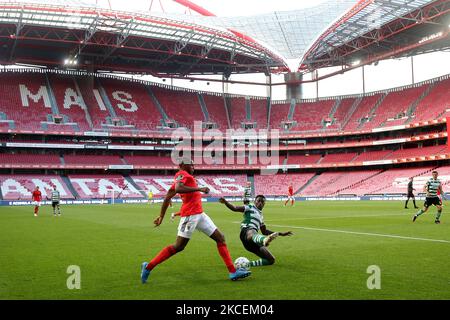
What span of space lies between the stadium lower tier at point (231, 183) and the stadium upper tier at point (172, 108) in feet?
24.1

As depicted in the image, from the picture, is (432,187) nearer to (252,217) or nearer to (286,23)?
(252,217)

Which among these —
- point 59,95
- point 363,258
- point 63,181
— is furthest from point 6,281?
point 59,95

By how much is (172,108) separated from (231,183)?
16.9 meters

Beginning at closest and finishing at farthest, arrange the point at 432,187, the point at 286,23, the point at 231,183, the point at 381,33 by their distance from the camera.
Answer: the point at 432,187 < the point at 286,23 < the point at 381,33 < the point at 231,183

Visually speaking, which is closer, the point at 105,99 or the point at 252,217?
the point at 252,217

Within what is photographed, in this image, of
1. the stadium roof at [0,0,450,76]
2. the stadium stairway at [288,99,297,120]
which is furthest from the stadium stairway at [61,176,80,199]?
the stadium stairway at [288,99,297,120]

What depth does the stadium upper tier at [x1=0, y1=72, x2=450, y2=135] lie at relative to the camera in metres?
65.7

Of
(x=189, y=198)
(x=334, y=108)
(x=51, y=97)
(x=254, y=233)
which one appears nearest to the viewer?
(x=189, y=198)

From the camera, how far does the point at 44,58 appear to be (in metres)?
68.1

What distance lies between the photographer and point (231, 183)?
2827 inches

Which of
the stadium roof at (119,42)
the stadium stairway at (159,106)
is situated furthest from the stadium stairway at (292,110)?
the stadium stairway at (159,106)

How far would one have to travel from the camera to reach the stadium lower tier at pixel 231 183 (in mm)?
58281

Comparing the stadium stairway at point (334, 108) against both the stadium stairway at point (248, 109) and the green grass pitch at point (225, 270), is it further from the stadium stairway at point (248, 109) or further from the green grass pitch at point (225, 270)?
the green grass pitch at point (225, 270)

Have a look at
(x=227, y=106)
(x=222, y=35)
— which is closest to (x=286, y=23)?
(x=222, y=35)
